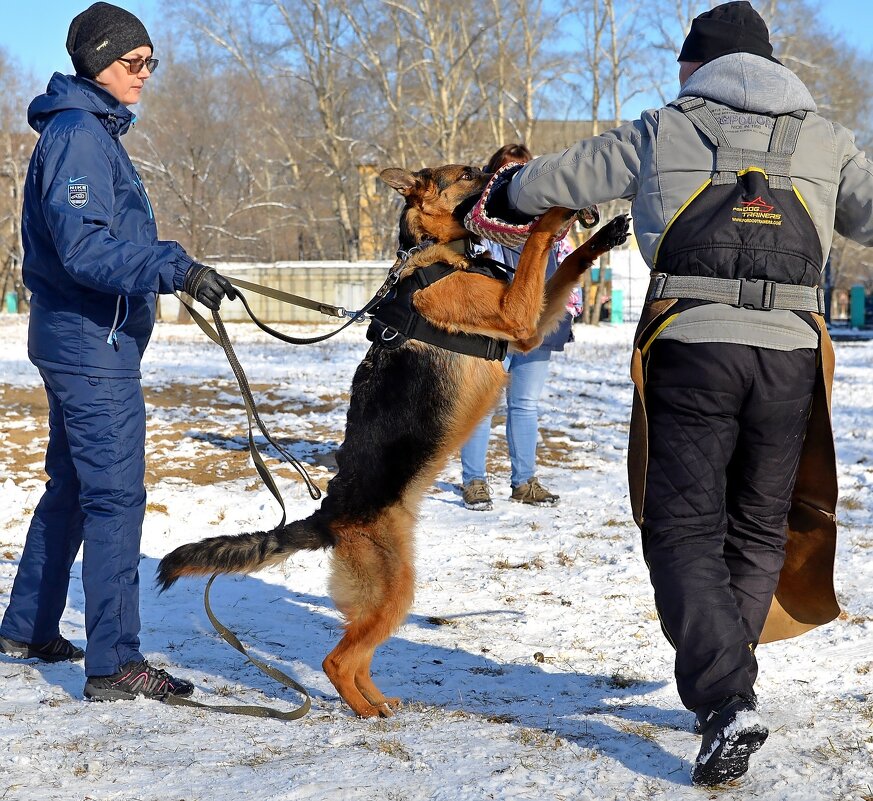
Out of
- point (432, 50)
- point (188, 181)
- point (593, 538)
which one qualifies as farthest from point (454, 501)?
point (188, 181)

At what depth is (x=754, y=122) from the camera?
255cm

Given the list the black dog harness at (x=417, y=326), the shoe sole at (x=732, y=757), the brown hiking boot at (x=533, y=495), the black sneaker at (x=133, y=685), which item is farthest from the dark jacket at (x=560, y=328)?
the shoe sole at (x=732, y=757)

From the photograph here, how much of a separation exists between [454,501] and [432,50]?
2650cm

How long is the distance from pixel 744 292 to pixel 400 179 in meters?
2.07

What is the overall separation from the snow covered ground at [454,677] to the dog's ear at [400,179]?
2155 mm

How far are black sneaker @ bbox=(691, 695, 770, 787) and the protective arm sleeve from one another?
Result: 2258mm

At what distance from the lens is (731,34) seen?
2.67 m

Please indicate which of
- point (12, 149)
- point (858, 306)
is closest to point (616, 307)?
point (858, 306)

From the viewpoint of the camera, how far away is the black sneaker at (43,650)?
12.0ft

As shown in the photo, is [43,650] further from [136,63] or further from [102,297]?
[136,63]

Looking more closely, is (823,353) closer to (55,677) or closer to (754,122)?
(754,122)

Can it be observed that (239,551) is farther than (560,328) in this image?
No

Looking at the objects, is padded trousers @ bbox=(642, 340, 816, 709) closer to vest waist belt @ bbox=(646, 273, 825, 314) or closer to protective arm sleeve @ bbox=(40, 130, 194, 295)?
vest waist belt @ bbox=(646, 273, 825, 314)

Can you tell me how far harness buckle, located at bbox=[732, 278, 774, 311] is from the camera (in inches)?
99.6
